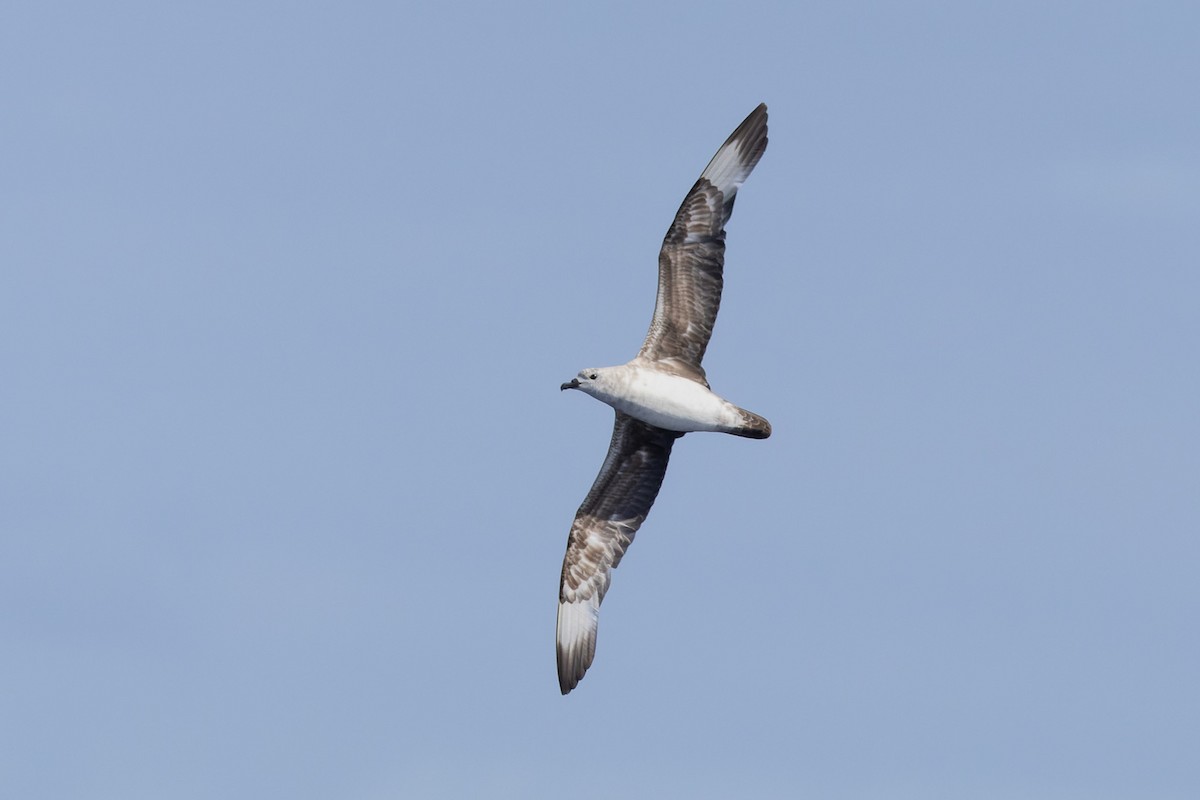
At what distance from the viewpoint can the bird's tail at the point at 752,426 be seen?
29922mm

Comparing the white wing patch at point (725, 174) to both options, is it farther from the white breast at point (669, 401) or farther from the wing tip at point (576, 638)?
the wing tip at point (576, 638)

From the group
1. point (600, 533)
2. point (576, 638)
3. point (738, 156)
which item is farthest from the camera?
point (576, 638)

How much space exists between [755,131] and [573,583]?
811 centimetres

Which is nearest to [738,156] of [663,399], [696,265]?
[696,265]

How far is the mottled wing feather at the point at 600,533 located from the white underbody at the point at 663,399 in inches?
50.1

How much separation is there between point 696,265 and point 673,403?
→ 2.28m

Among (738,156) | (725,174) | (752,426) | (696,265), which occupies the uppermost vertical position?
(738,156)

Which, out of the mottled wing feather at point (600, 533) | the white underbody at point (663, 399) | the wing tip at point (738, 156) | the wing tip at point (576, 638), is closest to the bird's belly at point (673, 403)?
the white underbody at point (663, 399)

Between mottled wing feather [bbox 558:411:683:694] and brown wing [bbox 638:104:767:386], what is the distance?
158cm

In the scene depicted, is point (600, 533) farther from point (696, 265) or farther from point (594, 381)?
point (696, 265)

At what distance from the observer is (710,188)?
3033 cm

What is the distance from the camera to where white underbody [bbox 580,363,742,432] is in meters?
29.8

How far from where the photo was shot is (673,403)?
29.8 m

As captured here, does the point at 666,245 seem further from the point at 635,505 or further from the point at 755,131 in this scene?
the point at 635,505
